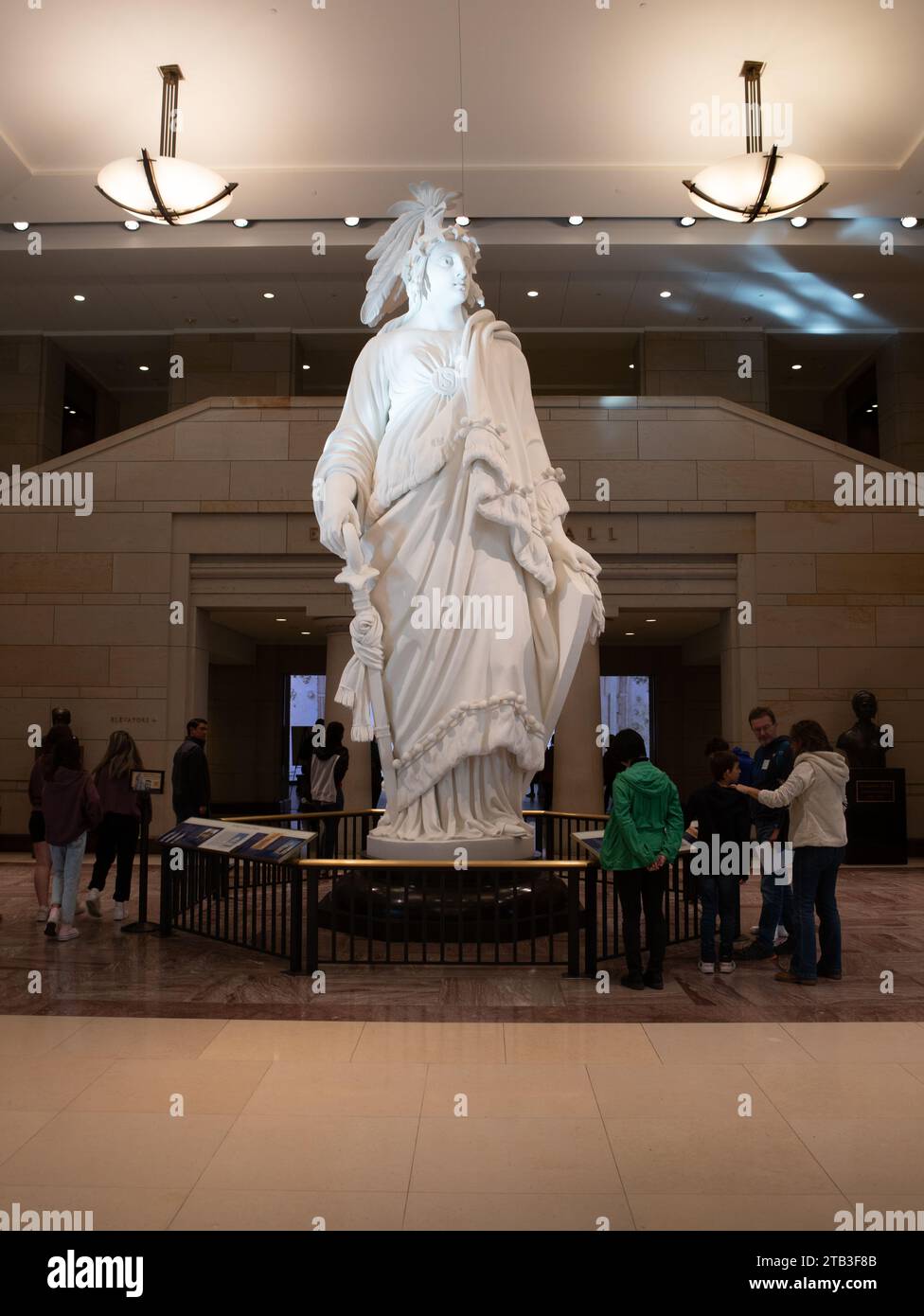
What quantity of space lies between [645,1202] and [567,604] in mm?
4147

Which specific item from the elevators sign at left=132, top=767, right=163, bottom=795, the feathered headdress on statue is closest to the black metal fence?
the elevators sign at left=132, top=767, right=163, bottom=795

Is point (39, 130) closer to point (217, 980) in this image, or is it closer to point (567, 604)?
point (567, 604)

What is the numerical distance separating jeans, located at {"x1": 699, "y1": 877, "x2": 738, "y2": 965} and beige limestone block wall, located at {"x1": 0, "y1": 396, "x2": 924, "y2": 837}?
7506mm

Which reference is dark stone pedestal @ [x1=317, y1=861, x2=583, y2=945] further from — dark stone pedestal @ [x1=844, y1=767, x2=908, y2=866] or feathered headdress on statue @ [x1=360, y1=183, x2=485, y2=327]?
dark stone pedestal @ [x1=844, y1=767, x2=908, y2=866]

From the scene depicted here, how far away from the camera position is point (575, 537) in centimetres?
1341

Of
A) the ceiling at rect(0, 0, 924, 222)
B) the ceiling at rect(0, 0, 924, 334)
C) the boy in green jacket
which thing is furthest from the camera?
the ceiling at rect(0, 0, 924, 334)

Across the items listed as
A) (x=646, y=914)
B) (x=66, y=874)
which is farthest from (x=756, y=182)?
(x=66, y=874)

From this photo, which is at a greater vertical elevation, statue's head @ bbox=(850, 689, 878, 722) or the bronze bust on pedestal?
statue's head @ bbox=(850, 689, 878, 722)

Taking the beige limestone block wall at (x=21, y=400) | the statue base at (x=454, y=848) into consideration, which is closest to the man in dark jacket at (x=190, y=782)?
the statue base at (x=454, y=848)

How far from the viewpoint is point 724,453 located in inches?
530

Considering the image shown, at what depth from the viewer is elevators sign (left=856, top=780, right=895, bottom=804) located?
12.1 m

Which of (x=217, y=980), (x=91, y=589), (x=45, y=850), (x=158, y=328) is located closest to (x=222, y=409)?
(x=91, y=589)

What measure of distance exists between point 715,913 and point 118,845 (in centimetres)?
437

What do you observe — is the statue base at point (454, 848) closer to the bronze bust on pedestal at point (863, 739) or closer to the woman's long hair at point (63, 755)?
the woman's long hair at point (63, 755)
